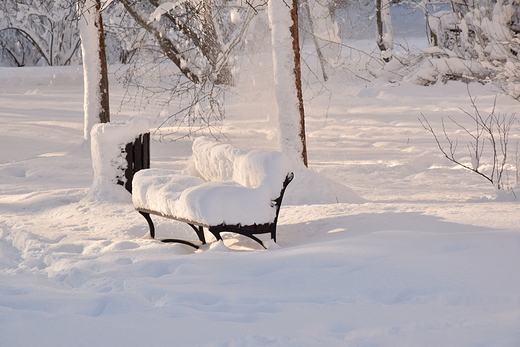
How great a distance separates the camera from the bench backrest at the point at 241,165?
4043 mm

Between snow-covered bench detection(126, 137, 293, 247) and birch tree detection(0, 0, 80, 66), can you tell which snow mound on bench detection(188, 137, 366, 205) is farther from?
birch tree detection(0, 0, 80, 66)

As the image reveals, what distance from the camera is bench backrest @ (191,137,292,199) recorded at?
4043mm

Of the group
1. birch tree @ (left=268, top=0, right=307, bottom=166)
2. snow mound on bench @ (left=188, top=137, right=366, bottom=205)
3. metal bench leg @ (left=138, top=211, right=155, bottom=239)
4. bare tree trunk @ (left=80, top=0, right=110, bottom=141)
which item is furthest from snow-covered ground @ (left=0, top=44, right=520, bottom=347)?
bare tree trunk @ (left=80, top=0, right=110, bottom=141)

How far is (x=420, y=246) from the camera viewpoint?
3.33 meters

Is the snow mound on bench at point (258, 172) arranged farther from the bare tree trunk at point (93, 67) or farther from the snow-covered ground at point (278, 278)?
the bare tree trunk at point (93, 67)

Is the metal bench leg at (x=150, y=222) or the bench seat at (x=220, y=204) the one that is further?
the metal bench leg at (x=150, y=222)

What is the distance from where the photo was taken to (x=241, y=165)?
4.33 metres

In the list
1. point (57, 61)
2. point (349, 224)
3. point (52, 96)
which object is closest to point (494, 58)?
point (349, 224)

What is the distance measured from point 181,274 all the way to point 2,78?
20.0 m

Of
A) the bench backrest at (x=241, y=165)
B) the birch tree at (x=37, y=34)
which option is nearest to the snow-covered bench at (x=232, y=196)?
the bench backrest at (x=241, y=165)

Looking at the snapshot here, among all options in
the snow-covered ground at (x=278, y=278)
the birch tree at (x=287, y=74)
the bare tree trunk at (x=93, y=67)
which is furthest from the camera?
the bare tree trunk at (x=93, y=67)

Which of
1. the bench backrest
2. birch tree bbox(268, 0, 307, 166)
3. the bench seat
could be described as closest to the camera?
the bench seat

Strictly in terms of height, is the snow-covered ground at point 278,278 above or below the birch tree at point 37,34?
below

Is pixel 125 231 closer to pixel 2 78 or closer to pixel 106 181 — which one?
pixel 106 181
